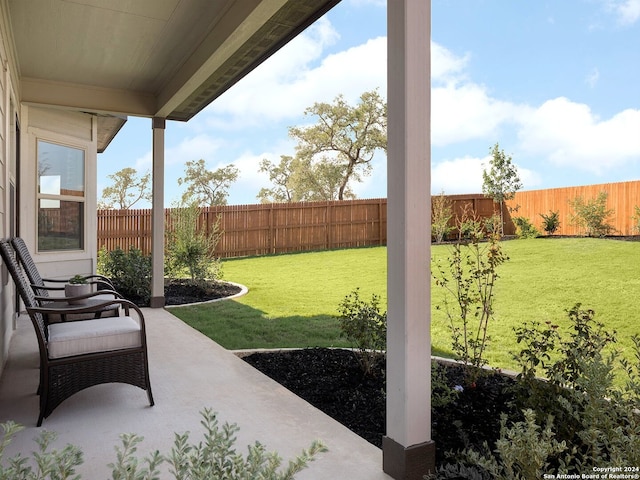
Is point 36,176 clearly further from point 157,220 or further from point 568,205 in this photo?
point 568,205

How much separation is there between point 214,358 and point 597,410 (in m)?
3.00

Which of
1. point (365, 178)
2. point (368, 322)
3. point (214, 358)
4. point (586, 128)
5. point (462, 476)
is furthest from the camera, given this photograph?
point (365, 178)

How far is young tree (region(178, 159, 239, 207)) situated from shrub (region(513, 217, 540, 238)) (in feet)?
44.3

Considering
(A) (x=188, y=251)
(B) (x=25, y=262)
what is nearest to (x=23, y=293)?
(B) (x=25, y=262)

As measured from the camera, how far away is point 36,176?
6312 millimetres

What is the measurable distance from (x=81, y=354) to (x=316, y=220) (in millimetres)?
12661

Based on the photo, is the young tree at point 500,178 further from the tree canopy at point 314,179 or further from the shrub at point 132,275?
the shrub at point 132,275

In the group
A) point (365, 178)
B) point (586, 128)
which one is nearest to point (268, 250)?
point (365, 178)

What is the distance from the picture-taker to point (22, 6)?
3.85 m

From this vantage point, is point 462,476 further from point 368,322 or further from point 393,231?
point 368,322

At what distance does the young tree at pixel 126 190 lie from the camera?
74.4ft

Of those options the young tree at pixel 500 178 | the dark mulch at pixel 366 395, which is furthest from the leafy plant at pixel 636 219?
the dark mulch at pixel 366 395

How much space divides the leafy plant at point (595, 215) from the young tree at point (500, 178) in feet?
7.54

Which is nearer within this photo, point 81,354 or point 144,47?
point 81,354
